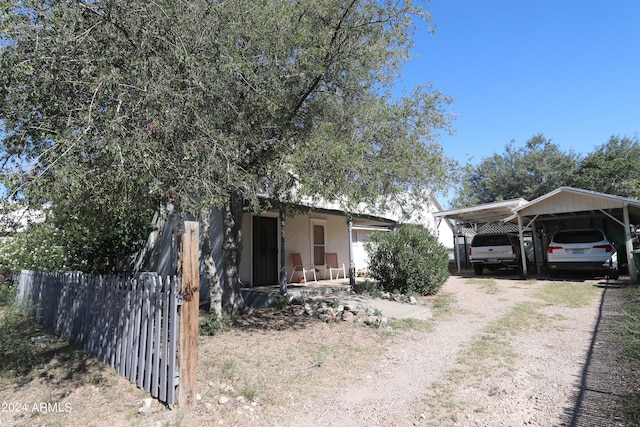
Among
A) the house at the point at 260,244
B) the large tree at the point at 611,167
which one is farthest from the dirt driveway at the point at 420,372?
the large tree at the point at 611,167

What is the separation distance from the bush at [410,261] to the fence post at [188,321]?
24.4 feet

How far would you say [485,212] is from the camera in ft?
57.8

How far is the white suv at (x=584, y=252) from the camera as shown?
40.3 feet

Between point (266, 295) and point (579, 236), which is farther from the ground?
point (579, 236)

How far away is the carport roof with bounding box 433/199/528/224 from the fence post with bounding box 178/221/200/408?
1460 centimetres

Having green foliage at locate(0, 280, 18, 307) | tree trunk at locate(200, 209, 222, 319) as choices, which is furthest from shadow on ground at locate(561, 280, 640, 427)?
green foliage at locate(0, 280, 18, 307)

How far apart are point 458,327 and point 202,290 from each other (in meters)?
6.69

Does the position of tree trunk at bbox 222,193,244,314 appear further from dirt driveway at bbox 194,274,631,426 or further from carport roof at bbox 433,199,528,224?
carport roof at bbox 433,199,528,224

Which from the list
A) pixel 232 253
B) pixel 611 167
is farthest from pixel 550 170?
pixel 232 253

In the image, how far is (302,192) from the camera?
17.6 feet

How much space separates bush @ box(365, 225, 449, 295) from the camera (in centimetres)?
1036

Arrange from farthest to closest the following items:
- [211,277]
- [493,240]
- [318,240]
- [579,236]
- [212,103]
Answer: [493,240] → [318,240] → [579,236] → [211,277] → [212,103]

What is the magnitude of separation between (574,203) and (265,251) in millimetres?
11563

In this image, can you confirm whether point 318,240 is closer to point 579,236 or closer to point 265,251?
point 265,251
